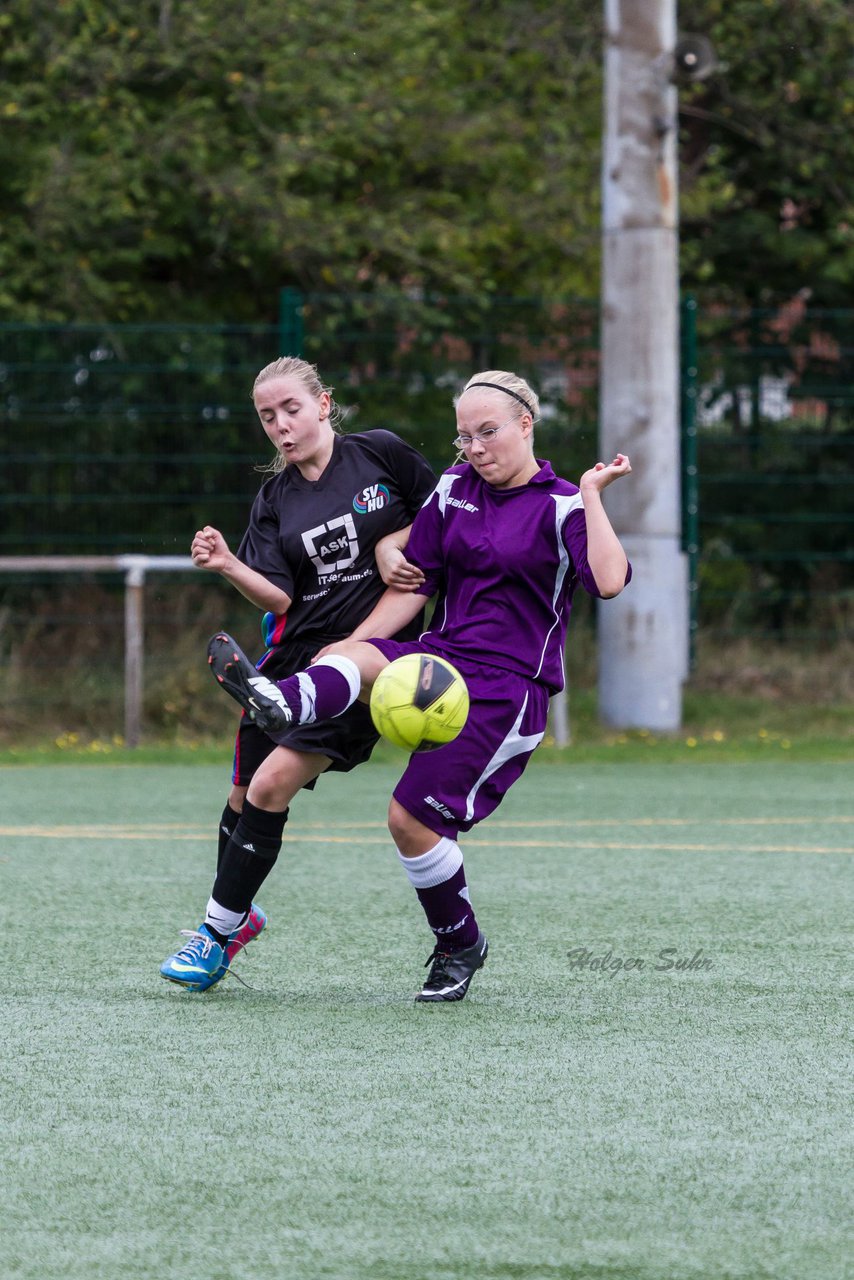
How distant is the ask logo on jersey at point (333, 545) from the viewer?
15.6 ft

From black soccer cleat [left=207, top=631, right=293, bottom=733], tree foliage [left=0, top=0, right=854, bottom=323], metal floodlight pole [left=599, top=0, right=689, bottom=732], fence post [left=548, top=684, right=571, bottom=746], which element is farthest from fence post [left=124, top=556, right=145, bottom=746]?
black soccer cleat [left=207, top=631, right=293, bottom=733]

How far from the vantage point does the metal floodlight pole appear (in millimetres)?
11328

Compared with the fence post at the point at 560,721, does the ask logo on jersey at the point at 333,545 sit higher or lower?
higher

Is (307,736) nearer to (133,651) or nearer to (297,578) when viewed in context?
(297,578)

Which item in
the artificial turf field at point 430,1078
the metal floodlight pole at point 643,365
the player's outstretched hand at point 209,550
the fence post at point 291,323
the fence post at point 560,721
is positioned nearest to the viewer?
the artificial turf field at point 430,1078

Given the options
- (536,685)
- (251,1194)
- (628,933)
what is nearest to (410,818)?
(536,685)

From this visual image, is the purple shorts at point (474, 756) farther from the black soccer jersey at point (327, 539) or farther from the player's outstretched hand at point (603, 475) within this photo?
the player's outstretched hand at point (603, 475)

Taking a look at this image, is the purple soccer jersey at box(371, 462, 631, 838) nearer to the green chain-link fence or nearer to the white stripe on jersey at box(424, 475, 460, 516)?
the white stripe on jersey at box(424, 475, 460, 516)

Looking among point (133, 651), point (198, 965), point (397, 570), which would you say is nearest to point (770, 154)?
point (133, 651)

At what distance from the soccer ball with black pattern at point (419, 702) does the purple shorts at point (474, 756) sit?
5 cm

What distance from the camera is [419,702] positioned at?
4.25 meters

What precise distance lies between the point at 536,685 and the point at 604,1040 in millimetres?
901

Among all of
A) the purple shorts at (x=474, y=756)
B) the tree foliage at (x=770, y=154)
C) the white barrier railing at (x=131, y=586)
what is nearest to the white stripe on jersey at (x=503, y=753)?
the purple shorts at (x=474, y=756)

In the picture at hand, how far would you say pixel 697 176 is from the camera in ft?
53.4
